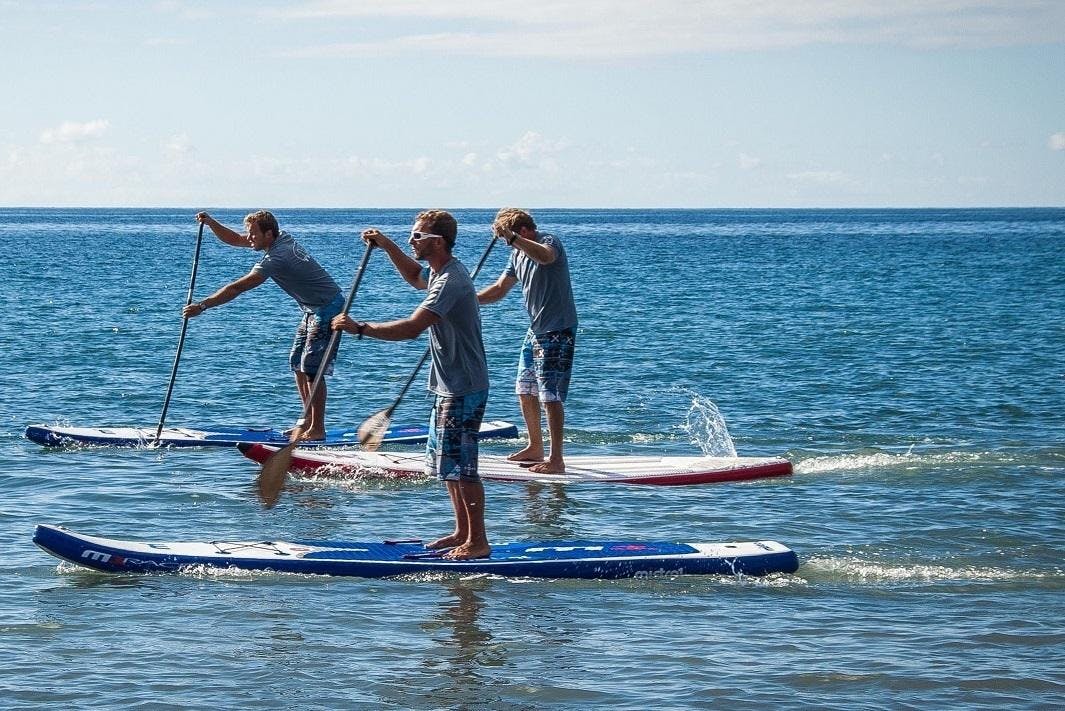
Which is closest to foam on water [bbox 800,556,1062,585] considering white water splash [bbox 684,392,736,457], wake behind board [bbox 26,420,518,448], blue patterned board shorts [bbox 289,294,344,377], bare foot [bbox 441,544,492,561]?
bare foot [bbox 441,544,492,561]

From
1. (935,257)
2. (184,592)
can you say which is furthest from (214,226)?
(935,257)

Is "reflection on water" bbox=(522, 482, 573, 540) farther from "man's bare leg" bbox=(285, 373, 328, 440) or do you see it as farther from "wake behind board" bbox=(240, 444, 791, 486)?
"man's bare leg" bbox=(285, 373, 328, 440)

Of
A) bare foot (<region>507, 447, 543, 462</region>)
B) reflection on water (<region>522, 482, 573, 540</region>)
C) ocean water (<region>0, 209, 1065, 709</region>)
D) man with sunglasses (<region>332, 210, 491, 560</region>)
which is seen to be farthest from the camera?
bare foot (<region>507, 447, 543, 462</region>)

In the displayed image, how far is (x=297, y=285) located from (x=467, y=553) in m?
4.70

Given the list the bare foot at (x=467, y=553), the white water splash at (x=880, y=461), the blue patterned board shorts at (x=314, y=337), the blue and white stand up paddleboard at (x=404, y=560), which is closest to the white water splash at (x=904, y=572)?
the blue and white stand up paddleboard at (x=404, y=560)

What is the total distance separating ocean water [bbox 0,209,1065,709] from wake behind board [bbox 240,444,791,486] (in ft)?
0.49

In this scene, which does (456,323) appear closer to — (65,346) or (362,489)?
(362,489)

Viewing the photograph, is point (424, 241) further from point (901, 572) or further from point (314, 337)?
point (314, 337)

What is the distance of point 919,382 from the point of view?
20.5 metres

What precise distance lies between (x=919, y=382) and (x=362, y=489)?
11.0m

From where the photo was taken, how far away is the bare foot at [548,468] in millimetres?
12125

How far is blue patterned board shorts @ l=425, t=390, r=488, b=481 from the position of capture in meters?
8.44

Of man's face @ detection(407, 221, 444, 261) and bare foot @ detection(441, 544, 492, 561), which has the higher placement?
man's face @ detection(407, 221, 444, 261)

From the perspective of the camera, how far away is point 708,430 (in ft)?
49.8
